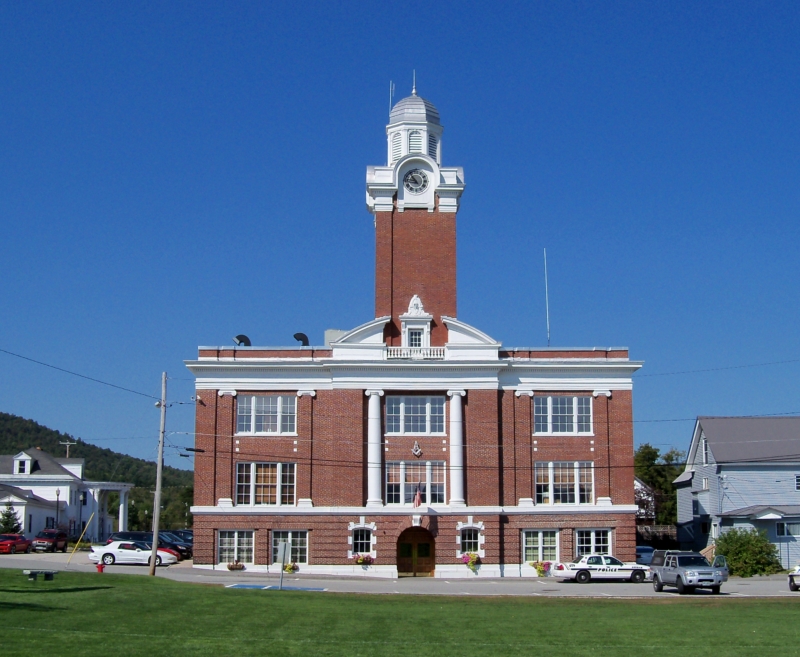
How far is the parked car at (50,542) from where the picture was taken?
71188 millimetres

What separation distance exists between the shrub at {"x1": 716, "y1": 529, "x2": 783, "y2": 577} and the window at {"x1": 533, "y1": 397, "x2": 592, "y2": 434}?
11.2 m

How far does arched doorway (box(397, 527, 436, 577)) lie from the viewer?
181ft

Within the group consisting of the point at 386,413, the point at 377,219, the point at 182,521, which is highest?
the point at 377,219

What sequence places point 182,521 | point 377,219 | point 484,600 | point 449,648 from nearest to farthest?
point 449,648, point 484,600, point 377,219, point 182,521

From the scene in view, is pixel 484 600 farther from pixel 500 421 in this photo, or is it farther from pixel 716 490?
pixel 716 490

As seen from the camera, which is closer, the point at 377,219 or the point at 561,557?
the point at 561,557

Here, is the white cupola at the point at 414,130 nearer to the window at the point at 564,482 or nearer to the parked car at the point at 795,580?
the window at the point at 564,482

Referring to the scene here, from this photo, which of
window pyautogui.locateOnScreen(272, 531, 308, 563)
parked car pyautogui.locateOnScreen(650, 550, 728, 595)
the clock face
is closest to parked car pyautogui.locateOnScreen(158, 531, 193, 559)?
window pyautogui.locateOnScreen(272, 531, 308, 563)

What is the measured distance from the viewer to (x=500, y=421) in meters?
56.7

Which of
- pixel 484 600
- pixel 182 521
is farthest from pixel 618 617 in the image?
pixel 182 521

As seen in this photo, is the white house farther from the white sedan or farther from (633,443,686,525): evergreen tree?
(633,443,686,525): evergreen tree

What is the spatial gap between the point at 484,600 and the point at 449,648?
50.4 feet

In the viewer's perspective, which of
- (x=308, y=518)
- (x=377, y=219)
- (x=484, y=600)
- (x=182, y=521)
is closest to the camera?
(x=484, y=600)

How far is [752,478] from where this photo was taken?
65.6 metres
